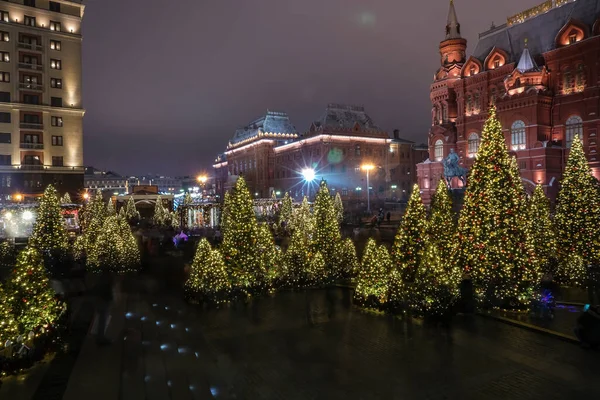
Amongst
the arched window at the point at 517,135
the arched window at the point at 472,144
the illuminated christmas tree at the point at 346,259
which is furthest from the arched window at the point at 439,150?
the illuminated christmas tree at the point at 346,259

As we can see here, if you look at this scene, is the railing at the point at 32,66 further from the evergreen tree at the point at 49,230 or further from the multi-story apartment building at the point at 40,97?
the evergreen tree at the point at 49,230

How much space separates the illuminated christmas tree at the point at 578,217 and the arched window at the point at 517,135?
1159 inches

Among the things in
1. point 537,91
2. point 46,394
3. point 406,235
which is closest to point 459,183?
point 537,91

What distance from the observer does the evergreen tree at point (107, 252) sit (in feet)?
65.2

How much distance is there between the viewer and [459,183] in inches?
1928

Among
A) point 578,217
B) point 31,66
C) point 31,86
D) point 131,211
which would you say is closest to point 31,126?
point 31,86

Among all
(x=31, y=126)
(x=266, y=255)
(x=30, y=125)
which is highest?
(x=30, y=125)

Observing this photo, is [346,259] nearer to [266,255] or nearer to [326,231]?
[326,231]

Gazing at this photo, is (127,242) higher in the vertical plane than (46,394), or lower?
higher

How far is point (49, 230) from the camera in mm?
20812

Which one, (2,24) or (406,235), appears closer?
(406,235)

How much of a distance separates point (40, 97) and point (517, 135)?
53492 millimetres

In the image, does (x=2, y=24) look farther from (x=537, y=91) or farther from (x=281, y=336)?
(x=537, y=91)

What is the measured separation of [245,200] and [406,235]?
20.5 feet
